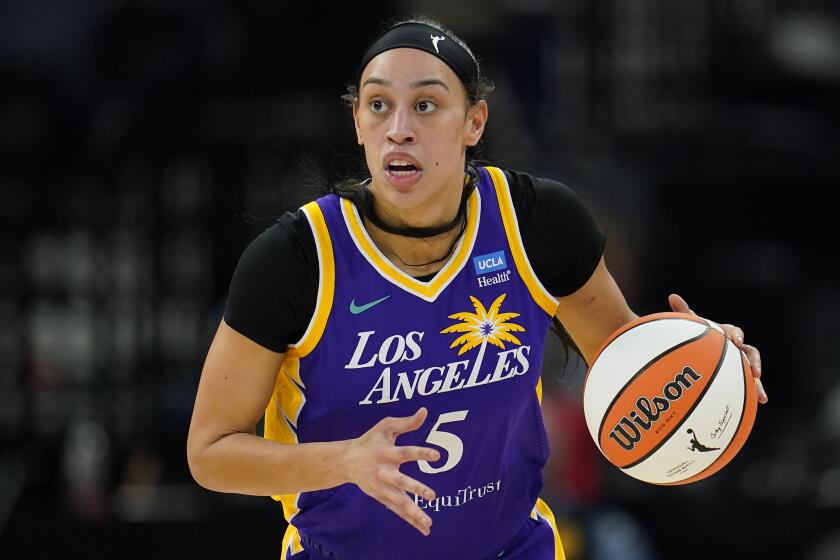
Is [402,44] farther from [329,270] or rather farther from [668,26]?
[668,26]

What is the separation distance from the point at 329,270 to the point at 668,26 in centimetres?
731

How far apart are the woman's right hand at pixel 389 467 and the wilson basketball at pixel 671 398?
1.00 meters

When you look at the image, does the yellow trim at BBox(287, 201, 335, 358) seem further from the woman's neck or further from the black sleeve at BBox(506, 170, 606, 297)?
the black sleeve at BBox(506, 170, 606, 297)

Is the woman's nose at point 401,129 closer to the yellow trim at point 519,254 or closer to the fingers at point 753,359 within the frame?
the yellow trim at point 519,254

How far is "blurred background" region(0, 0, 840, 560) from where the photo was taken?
8.22 m

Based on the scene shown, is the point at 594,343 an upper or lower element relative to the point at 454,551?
upper

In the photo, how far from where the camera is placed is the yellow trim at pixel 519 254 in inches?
179

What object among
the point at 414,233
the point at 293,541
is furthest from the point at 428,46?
the point at 293,541

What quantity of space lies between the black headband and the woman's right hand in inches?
45.7

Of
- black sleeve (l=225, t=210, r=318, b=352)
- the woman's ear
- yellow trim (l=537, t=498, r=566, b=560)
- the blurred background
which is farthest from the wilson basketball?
the blurred background

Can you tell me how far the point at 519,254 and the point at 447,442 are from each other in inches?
25.2

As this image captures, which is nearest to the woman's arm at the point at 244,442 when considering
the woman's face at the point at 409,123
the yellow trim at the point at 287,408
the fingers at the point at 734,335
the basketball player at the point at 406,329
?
the basketball player at the point at 406,329

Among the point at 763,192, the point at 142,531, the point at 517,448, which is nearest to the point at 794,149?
the point at 763,192

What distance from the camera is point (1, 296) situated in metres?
9.53
